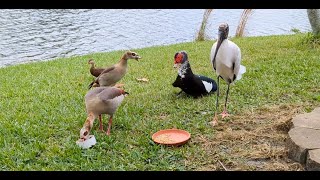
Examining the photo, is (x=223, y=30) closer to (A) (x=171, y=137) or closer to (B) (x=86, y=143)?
(A) (x=171, y=137)

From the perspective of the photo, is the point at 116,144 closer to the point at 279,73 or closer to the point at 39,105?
the point at 39,105

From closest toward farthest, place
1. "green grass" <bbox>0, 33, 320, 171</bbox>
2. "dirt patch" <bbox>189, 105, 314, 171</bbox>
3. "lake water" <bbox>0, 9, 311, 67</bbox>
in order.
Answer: "dirt patch" <bbox>189, 105, 314, 171</bbox>
"green grass" <bbox>0, 33, 320, 171</bbox>
"lake water" <bbox>0, 9, 311, 67</bbox>

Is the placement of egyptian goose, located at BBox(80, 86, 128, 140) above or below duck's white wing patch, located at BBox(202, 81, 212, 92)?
above

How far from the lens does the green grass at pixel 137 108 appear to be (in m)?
3.62

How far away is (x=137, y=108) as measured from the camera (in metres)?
5.11

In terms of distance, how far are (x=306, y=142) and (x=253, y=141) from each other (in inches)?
27.7

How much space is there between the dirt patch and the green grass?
37 mm

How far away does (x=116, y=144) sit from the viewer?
155 inches

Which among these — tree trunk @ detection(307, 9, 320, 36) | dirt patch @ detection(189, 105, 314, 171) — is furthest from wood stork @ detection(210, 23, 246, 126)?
tree trunk @ detection(307, 9, 320, 36)

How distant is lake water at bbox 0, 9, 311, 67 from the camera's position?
12.9 meters

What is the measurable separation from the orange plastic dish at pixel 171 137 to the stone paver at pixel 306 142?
3.34 feet

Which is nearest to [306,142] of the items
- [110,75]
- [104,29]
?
[110,75]

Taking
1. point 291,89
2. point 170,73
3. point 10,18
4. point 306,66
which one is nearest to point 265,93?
point 291,89

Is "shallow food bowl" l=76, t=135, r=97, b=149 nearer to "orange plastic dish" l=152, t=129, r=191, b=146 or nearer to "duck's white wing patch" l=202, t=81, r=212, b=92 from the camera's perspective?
"orange plastic dish" l=152, t=129, r=191, b=146
